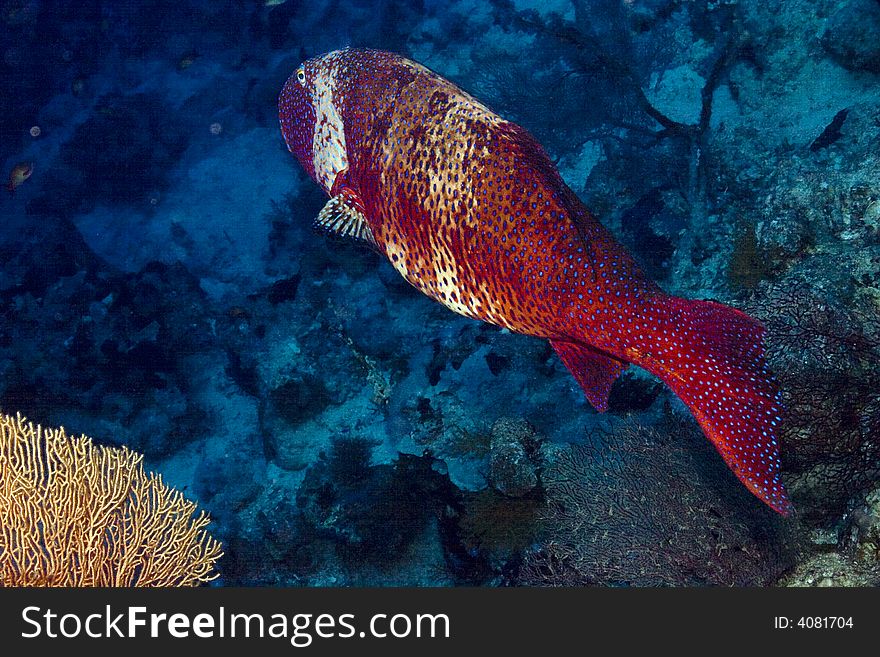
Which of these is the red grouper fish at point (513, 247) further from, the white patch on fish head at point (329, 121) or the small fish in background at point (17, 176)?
the small fish in background at point (17, 176)

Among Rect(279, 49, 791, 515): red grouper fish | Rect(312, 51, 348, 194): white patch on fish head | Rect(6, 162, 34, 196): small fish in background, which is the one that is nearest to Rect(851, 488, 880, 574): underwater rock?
Rect(279, 49, 791, 515): red grouper fish

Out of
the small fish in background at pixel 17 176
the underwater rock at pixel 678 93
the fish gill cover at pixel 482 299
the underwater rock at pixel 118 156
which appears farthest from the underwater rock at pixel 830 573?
the small fish in background at pixel 17 176

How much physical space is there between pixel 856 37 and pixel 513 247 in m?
3.62

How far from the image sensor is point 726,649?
2.07 meters

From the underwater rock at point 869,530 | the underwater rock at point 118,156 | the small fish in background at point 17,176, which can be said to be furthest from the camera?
the small fish in background at point 17,176

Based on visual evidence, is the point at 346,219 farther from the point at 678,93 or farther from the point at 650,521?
the point at 678,93

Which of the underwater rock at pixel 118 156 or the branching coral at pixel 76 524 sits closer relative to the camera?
the branching coral at pixel 76 524

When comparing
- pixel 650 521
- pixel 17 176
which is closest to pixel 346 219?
pixel 650 521

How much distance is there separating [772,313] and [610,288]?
1223mm

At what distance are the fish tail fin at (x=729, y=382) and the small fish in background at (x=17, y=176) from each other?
6443 millimetres

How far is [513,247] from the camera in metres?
1.73

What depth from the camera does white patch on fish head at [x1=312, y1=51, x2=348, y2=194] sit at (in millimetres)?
2303

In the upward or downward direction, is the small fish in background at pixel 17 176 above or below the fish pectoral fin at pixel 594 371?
below

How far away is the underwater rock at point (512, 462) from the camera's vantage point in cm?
315
